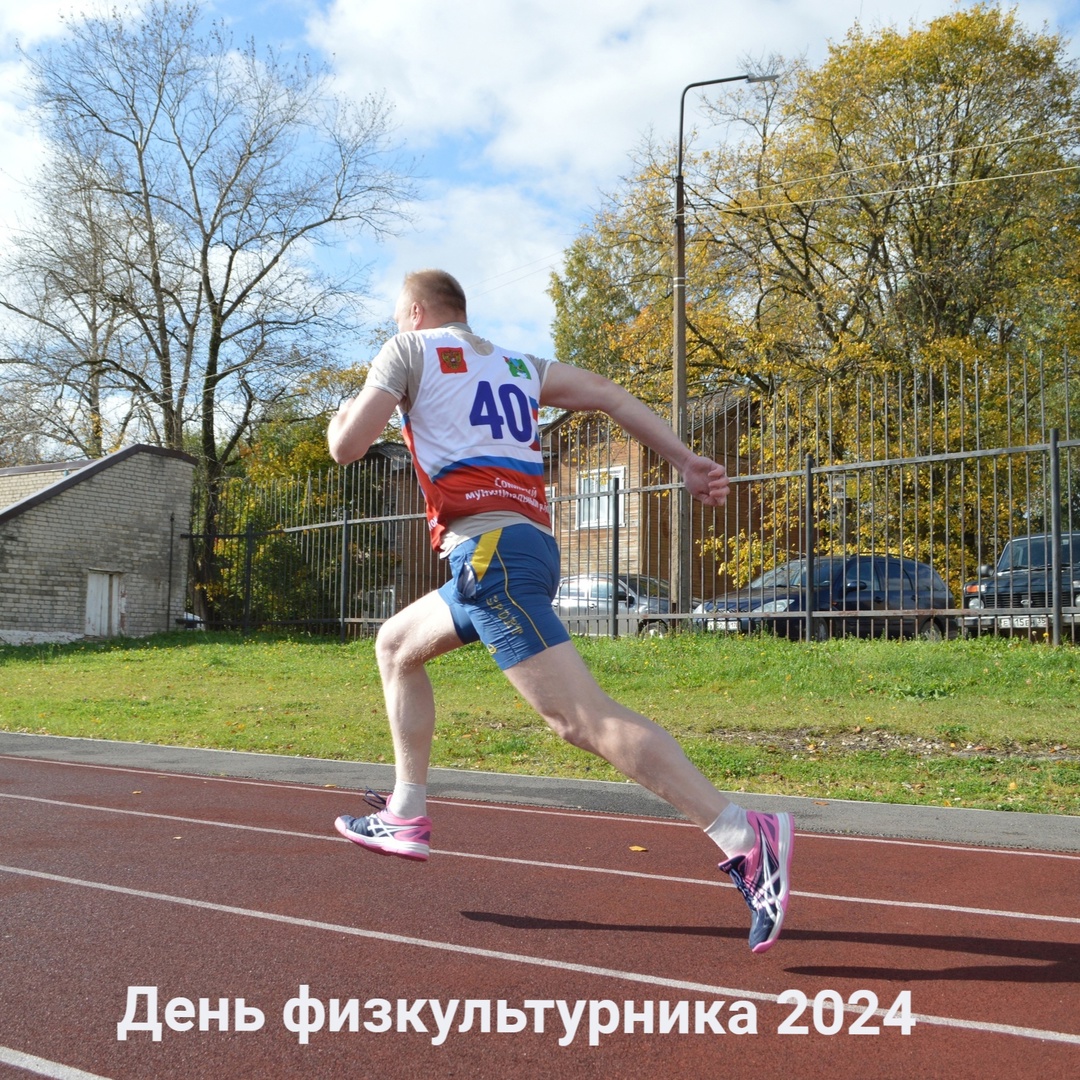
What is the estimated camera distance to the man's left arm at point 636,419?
4.09 m

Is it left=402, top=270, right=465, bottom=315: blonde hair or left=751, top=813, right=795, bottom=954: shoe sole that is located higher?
left=402, top=270, right=465, bottom=315: blonde hair

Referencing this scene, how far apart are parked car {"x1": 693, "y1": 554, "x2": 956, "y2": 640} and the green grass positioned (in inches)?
21.0

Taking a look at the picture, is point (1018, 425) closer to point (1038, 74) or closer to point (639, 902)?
point (1038, 74)

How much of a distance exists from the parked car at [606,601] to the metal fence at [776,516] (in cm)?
5

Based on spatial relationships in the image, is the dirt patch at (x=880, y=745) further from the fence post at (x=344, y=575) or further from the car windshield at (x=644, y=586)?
the fence post at (x=344, y=575)

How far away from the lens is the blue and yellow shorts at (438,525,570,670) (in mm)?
3729

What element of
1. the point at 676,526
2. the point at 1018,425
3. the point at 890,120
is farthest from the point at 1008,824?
the point at 890,120

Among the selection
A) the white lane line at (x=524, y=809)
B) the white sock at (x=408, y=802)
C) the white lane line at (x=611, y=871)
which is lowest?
the white lane line at (x=524, y=809)

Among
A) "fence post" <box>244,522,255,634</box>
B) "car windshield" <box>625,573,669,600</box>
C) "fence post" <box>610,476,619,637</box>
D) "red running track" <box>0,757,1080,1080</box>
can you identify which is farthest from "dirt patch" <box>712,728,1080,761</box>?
"fence post" <box>244,522,255,634</box>

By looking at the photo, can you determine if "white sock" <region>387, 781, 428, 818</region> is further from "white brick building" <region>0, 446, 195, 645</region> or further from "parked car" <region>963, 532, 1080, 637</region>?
"white brick building" <region>0, 446, 195, 645</region>

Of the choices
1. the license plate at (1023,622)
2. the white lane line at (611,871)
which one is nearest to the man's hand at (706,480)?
the white lane line at (611,871)

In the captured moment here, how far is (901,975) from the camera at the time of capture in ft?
11.9

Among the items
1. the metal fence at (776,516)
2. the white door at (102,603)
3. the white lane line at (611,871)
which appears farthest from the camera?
the white door at (102,603)

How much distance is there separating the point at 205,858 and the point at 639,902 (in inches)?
82.1
